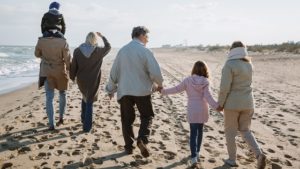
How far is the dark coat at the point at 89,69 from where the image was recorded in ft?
23.5

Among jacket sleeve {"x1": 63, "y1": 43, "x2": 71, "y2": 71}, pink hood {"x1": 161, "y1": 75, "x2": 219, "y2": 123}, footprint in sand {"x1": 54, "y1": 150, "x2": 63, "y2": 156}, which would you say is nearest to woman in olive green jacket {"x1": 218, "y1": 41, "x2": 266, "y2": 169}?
pink hood {"x1": 161, "y1": 75, "x2": 219, "y2": 123}

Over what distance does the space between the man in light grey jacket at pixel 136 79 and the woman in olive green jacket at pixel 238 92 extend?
3.29ft

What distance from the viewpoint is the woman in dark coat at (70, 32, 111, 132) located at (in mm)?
7121

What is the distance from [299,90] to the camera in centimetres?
1365

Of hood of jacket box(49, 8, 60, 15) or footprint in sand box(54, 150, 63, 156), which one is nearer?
footprint in sand box(54, 150, 63, 156)

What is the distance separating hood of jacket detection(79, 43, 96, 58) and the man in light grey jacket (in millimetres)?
1184

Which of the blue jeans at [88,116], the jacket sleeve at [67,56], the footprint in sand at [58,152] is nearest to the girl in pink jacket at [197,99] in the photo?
the footprint in sand at [58,152]

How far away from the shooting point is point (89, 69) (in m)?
7.24

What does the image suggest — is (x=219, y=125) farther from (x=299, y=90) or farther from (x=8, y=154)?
(x=299, y=90)

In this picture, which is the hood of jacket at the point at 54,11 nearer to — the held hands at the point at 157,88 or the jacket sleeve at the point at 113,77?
the jacket sleeve at the point at 113,77

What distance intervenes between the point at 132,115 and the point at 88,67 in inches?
63.6

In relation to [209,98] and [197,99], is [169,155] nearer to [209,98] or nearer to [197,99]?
[197,99]

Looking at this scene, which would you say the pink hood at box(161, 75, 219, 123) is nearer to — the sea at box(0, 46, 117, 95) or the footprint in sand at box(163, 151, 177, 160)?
the footprint in sand at box(163, 151, 177, 160)

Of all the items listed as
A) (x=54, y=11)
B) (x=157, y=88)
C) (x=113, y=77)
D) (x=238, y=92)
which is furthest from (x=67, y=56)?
(x=238, y=92)
